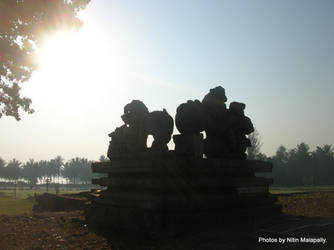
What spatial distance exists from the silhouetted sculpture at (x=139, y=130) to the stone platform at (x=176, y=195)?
1.53 feet

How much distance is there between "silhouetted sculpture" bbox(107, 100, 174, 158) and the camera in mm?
7449

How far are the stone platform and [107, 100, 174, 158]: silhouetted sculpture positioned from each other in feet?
1.53

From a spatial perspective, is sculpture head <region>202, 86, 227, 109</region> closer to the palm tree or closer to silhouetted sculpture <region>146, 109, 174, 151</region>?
silhouetted sculpture <region>146, 109, 174, 151</region>

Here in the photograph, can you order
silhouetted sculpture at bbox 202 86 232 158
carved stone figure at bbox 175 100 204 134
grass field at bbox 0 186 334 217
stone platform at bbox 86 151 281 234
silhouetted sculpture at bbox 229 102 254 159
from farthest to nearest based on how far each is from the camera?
1. grass field at bbox 0 186 334 217
2. silhouetted sculpture at bbox 229 102 254 159
3. silhouetted sculpture at bbox 202 86 232 158
4. carved stone figure at bbox 175 100 204 134
5. stone platform at bbox 86 151 281 234

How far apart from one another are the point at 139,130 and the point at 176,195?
2.26 metres

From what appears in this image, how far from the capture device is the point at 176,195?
243 inches

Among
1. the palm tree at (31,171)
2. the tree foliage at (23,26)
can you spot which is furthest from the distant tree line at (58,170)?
the tree foliage at (23,26)

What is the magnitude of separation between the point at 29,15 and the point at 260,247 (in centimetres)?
1278

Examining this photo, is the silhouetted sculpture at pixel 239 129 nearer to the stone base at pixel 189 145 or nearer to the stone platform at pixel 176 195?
the stone platform at pixel 176 195

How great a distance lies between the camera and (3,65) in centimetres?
1597

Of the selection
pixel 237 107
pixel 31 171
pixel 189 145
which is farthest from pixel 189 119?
pixel 31 171

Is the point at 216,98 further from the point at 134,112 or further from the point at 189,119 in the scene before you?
the point at 134,112

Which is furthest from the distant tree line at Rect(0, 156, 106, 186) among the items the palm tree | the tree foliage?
the tree foliage

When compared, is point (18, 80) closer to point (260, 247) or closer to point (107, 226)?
point (107, 226)
